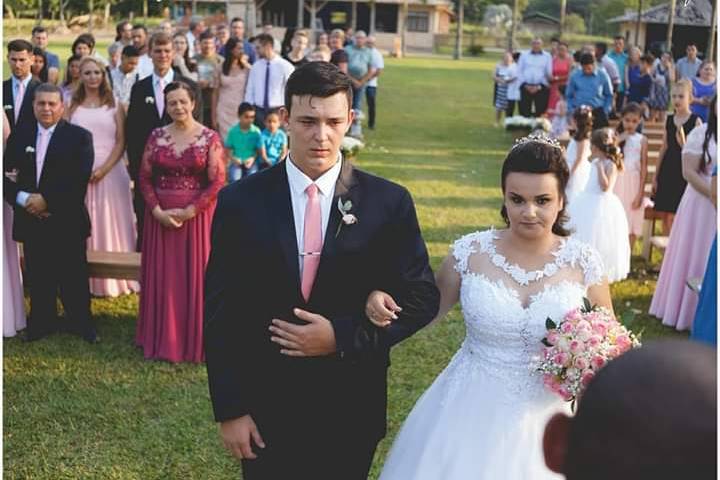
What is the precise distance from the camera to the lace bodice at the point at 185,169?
6.27 meters

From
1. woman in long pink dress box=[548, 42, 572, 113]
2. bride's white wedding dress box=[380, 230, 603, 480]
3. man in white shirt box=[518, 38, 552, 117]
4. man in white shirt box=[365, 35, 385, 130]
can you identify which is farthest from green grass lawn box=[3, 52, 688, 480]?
man in white shirt box=[518, 38, 552, 117]

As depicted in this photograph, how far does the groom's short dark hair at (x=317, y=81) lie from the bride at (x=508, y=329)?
2.91 ft

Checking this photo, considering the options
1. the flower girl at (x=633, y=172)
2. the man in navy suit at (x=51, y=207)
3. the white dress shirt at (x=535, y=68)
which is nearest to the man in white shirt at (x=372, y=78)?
the white dress shirt at (x=535, y=68)

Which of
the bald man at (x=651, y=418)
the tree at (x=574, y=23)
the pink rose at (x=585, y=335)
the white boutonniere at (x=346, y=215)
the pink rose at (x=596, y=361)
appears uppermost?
the tree at (x=574, y=23)

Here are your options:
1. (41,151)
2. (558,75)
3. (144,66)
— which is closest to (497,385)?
(41,151)

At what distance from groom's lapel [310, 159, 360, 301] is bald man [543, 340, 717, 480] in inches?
77.5

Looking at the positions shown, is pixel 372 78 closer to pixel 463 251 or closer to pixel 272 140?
pixel 272 140

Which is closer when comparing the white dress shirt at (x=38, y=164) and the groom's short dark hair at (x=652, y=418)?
the groom's short dark hair at (x=652, y=418)

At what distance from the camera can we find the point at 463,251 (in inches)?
149

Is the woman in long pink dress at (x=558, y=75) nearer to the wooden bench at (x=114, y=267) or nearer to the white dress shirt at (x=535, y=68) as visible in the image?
the white dress shirt at (x=535, y=68)

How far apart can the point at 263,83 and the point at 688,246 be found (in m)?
5.91

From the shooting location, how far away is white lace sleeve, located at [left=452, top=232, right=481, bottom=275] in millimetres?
3768

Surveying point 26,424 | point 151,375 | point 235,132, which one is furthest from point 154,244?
point 235,132

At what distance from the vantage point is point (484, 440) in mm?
3547
